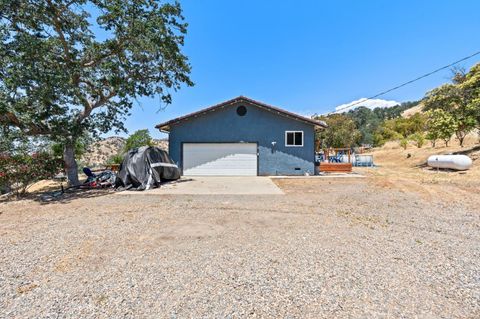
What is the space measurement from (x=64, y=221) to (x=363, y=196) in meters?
8.58

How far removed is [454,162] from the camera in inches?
584

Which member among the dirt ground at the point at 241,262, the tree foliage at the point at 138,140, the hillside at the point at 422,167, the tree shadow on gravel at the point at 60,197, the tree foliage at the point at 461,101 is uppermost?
the tree foliage at the point at 461,101

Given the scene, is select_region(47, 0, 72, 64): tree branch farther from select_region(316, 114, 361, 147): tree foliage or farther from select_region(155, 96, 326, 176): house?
select_region(316, 114, 361, 147): tree foliage

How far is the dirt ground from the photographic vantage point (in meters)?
2.41

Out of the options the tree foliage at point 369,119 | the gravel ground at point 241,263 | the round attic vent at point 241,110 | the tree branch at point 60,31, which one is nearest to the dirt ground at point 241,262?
the gravel ground at point 241,263

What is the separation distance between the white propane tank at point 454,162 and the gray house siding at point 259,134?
8752mm

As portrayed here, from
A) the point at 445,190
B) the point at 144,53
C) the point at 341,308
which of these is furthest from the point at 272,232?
the point at 144,53

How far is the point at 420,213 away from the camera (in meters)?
6.08

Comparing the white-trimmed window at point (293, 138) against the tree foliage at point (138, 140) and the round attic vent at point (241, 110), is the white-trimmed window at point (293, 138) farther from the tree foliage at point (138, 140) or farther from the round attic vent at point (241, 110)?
the tree foliage at point (138, 140)

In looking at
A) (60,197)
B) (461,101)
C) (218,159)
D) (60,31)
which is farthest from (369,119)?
(60,197)

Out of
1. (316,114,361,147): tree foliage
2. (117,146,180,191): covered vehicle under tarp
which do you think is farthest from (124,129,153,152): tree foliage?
(316,114,361,147): tree foliage

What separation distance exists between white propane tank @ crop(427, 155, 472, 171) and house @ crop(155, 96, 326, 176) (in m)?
8.44

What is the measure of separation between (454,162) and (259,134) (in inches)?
472

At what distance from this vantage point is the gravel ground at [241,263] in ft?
7.90
